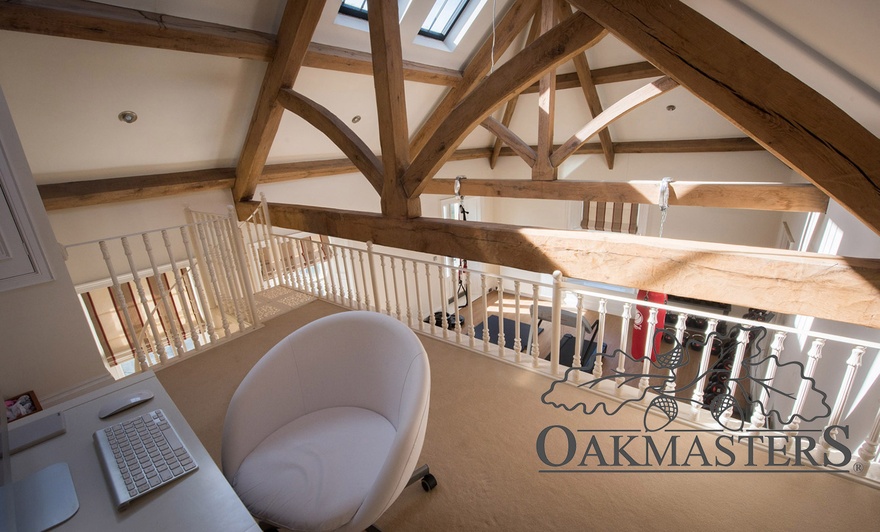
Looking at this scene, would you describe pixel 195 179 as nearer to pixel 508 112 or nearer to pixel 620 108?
pixel 620 108

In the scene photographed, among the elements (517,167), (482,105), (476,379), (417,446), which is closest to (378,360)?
(417,446)

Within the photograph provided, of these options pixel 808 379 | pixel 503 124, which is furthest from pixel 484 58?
pixel 808 379

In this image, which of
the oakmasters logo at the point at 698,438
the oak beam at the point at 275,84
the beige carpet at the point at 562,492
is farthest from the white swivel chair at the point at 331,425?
the oak beam at the point at 275,84

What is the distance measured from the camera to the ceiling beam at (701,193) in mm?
3424

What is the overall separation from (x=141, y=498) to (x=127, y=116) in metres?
3.44

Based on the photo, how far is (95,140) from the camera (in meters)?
3.22

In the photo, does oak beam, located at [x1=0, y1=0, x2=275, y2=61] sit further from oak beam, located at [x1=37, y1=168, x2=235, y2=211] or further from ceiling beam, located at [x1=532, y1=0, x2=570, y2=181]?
ceiling beam, located at [x1=532, y1=0, x2=570, y2=181]

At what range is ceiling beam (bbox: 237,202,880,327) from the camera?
1.68 metres

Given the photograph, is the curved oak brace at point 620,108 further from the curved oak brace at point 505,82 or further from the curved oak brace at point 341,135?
the curved oak brace at point 341,135

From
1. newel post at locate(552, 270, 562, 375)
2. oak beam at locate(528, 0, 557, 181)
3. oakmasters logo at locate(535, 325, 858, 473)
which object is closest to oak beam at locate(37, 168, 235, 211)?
oak beam at locate(528, 0, 557, 181)

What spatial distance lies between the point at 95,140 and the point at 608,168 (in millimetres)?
7247

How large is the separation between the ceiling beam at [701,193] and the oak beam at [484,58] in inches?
65.6

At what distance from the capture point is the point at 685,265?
203 centimetres

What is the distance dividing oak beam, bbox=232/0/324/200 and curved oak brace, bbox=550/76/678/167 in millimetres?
3083
